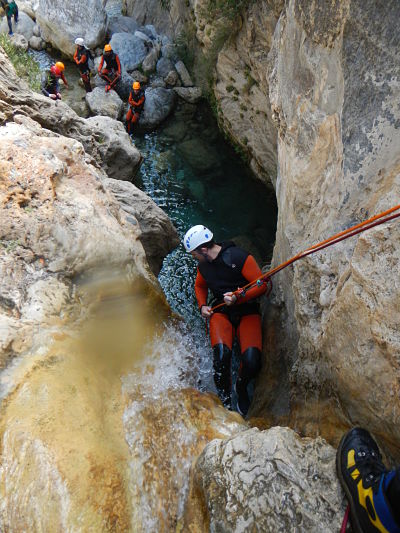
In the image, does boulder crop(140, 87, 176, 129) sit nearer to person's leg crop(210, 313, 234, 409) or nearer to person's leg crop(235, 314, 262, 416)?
person's leg crop(210, 313, 234, 409)

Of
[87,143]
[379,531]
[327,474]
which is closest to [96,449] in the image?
[327,474]

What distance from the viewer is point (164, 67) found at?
14.6 metres

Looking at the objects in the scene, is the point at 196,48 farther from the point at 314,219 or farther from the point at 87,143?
the point at 314,219

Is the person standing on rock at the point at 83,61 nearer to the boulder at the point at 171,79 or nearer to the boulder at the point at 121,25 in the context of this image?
the boulder at the point at 171,79

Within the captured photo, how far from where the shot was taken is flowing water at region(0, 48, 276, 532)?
3.27 m

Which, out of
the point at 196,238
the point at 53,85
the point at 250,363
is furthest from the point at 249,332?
the point at 53,85

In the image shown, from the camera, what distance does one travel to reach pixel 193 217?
9.98 meters

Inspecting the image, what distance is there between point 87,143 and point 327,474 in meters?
7.23

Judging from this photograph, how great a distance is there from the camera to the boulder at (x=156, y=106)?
12.8 metres

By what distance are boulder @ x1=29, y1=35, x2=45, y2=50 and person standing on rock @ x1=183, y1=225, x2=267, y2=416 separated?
14.7 metres

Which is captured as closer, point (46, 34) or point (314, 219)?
point (314, 219)

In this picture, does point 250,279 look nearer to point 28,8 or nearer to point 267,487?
point 267,487

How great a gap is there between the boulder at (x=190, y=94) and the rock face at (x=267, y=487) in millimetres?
12139

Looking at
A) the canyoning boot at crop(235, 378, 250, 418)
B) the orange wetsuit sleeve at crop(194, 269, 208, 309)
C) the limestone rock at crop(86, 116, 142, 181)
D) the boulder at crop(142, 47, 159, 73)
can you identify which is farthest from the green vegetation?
the canyoning boot at crop(235, 378, 250, 418)
